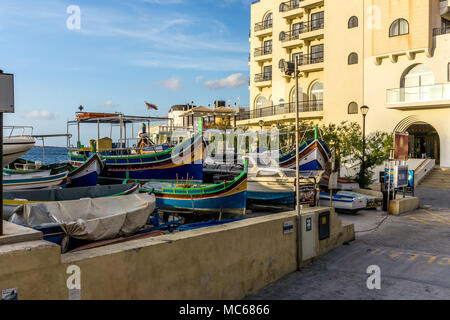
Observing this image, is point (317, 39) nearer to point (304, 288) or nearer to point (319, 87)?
point (319, 87)

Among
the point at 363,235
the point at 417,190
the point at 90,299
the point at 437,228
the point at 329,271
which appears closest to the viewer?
the point at 90,299

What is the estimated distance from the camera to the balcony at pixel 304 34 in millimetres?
38562

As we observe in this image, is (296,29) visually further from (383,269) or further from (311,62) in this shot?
(383,269)

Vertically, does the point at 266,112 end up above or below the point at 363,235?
above

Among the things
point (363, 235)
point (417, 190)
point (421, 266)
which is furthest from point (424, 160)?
point (421, 266)

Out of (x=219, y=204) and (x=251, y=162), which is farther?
(x=251, y=162)

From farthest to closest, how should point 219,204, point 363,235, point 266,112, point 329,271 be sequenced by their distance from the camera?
point 266,112 → point 219,204 → point 363,235 → point 329,271

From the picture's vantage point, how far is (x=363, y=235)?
12586 millimetres

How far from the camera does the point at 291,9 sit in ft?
136

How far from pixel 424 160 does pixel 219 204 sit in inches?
844

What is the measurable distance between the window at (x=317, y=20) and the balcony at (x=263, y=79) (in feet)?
25.5

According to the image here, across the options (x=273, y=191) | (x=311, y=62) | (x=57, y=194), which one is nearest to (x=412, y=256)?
(x=273, y=191)

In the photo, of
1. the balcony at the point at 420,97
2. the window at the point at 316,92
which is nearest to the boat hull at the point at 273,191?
the balcony at the point at 420,97

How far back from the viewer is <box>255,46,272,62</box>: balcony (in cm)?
4509
